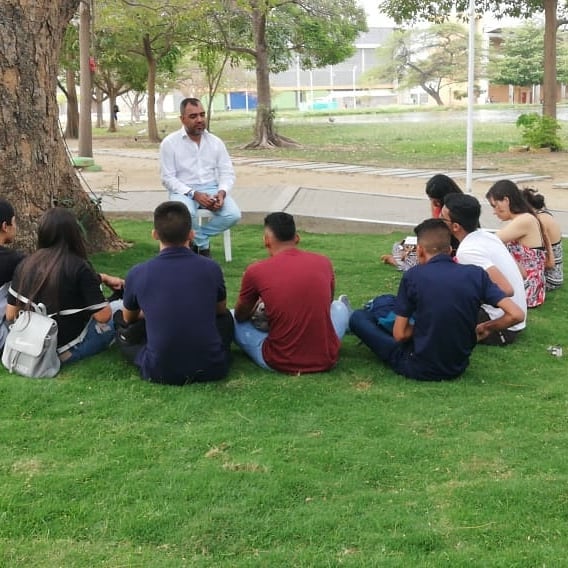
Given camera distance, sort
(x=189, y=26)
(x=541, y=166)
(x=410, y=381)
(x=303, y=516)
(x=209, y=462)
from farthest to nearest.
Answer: (x=189, y=26) < (x=541, y=166) < (x=410, y=381) < (x=209, y=462) < (x=303, y=516)

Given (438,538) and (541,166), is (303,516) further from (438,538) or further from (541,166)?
(541,166)

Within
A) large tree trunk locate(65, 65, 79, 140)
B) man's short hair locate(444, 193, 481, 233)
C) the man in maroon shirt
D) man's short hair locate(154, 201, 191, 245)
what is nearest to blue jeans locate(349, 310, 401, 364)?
the man in maroon shirt

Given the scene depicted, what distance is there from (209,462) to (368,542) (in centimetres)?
87

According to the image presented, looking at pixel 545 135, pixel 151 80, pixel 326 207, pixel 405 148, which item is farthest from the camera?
pixel 151 80

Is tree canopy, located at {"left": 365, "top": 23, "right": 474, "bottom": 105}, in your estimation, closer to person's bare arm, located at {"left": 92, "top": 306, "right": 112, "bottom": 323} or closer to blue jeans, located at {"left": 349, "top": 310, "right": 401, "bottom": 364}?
blue jeans, located at {"left": 349, "top": 310, "right": 401, "bottom": 364}

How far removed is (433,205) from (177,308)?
265 cm

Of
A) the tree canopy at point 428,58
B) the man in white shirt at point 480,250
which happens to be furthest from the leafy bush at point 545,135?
the tree canopy at point 428,58

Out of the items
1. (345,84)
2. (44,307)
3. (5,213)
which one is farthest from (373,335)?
(345,84)

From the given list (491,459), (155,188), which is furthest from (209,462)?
(155,188)

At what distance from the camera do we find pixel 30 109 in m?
6.29

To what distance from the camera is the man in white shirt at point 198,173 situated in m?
6.85

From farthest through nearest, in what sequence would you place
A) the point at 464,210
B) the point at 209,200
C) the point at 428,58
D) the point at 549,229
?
the point at 428,58
the point at 209,200
the point at 549,229
the point at 464,210

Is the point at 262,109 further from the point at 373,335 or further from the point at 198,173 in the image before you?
the point at 373,335

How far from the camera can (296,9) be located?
80.3 feet
